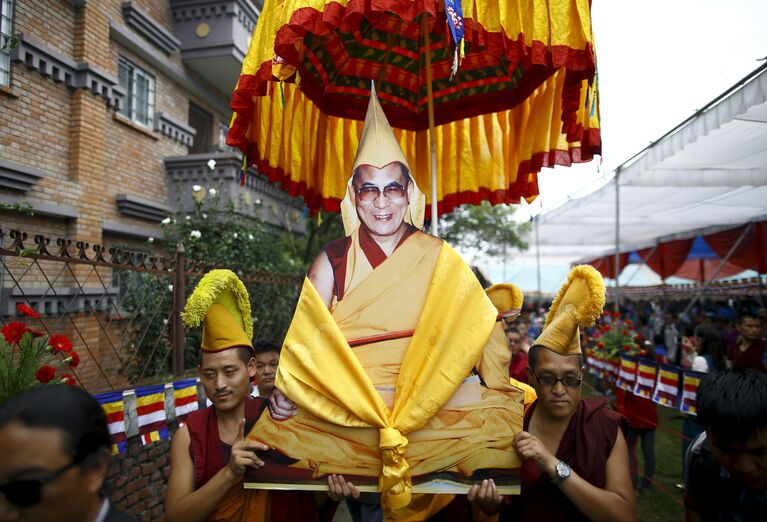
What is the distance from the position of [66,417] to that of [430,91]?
235cm

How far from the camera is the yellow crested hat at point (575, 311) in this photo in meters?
1.86

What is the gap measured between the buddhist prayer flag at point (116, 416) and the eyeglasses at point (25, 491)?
7.58 ft

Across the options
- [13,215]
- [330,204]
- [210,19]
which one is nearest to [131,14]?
[210,19]

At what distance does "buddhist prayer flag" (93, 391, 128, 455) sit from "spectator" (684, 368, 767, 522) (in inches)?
131

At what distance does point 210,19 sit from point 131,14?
63.2 inches

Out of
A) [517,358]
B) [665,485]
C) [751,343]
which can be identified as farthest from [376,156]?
[751,343]

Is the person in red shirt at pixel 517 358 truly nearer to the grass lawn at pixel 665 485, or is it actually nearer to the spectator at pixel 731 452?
the grass lawn at pixel 665 485

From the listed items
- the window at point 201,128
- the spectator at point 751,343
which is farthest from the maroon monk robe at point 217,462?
the window at point 201,128

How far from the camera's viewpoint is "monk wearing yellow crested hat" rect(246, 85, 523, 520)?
1.75 m

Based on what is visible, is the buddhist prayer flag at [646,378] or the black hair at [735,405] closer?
the black hair at [735,405]

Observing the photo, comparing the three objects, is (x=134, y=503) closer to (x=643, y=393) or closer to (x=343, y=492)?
(x=343, y=492)

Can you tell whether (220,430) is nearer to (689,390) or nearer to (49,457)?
(49,457)

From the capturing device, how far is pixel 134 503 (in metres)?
3.59

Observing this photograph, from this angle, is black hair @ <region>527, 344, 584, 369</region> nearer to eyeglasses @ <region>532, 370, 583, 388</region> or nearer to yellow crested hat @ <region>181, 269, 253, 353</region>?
eyeglasses @ <region>532, 370, 583, 388</region>
